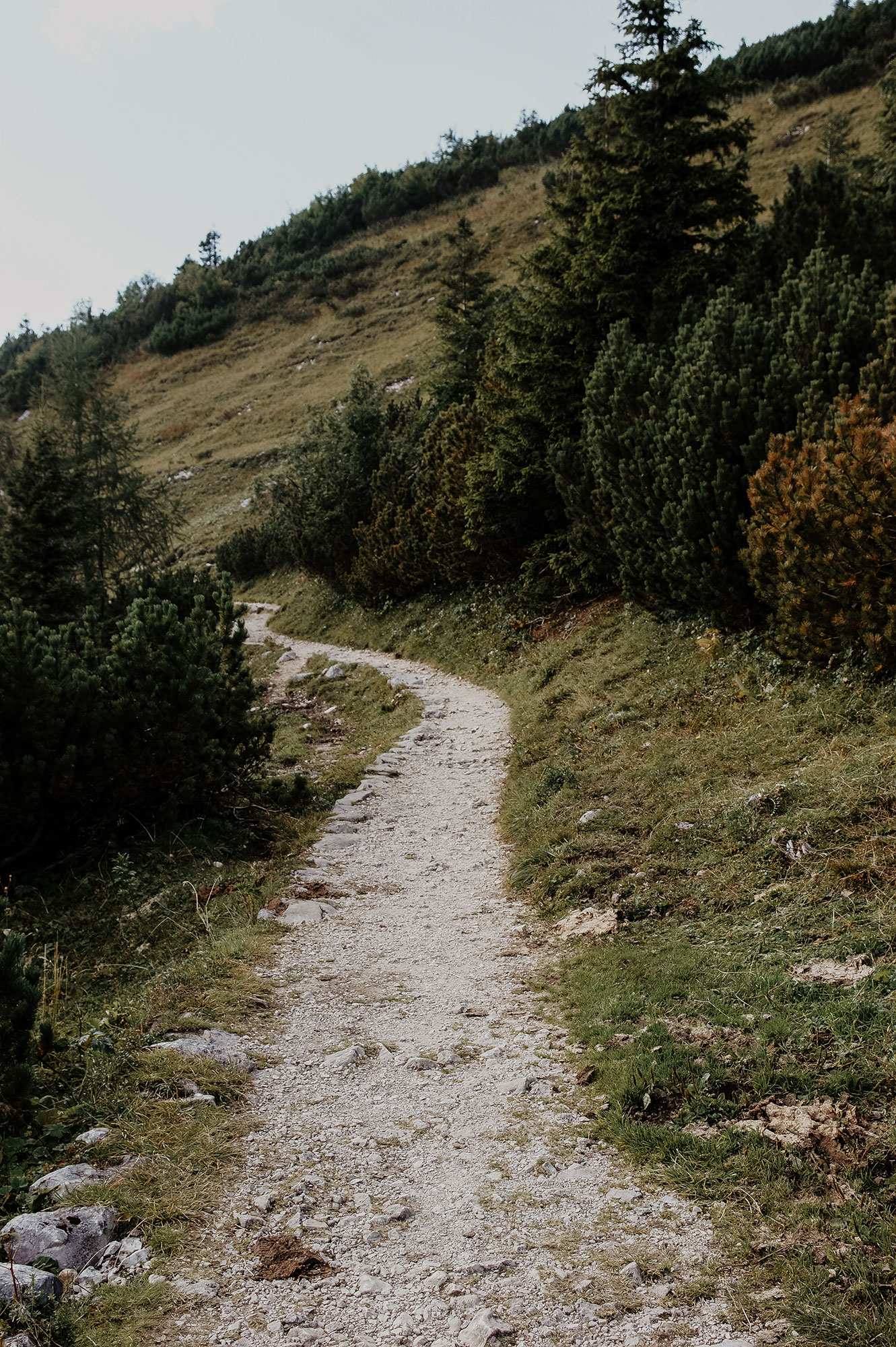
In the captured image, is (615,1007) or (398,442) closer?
(615,1007)

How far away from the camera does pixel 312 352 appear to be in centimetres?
6200

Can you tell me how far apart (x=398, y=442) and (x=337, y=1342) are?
26.4m

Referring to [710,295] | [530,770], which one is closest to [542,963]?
[530,770]

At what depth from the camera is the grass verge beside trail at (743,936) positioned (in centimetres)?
317

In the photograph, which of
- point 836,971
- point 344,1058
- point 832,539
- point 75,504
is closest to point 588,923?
point 836,971

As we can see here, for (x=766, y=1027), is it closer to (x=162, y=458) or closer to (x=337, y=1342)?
(x=337, y=1342)

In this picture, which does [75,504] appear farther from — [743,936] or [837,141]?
[837,141]

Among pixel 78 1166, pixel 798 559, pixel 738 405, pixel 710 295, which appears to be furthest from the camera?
pixel 710 295

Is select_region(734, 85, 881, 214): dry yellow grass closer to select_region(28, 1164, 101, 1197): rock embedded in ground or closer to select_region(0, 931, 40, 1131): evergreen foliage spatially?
select_region(0, 931, 40, 1131): evergreen foliage

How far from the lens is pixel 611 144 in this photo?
49.2ft

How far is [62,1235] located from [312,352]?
214 ft

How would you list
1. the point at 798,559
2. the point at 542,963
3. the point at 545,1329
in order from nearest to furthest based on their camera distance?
the point at 545,1329
the point at 542,963
the point at 798,559

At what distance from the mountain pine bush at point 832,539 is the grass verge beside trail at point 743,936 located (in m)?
0.50

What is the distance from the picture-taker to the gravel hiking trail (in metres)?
2.99
